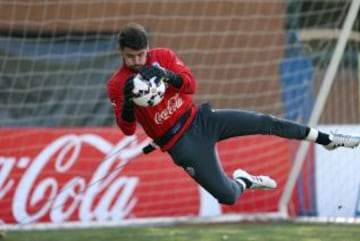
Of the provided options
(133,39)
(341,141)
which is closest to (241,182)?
(341,141)

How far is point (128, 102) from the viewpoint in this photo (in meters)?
5.83

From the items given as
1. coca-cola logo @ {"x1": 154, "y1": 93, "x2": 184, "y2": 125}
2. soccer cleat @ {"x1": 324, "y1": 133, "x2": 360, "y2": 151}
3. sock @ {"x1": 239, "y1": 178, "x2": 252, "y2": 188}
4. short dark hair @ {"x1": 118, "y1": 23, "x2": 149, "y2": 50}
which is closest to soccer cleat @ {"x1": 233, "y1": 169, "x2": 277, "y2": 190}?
sock @ {"x1": 239, "y1": 178, "x2": 252, "y2": 188}

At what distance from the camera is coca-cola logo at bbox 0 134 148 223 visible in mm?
9320

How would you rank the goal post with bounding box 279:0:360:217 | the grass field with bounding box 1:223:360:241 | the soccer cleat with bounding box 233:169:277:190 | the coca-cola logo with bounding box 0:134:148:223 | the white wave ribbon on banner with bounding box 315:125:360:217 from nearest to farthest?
1. the soccer cleat with bounding box 233:169:277:190
2. the grass field with bounding box 1:223:360:241
3. the goal post with bounding box 279:0:360:217
4. the coca-cola logo with bounding box 0:134:148:223
5. the white wave ribbon on banner with bounding box 315:125:360:217

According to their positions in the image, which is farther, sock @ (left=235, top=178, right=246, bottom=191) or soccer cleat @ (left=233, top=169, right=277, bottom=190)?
soccer cleat @ (left=233, top=169, right=277, bottom=190)

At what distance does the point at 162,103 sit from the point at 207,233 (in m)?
2.86

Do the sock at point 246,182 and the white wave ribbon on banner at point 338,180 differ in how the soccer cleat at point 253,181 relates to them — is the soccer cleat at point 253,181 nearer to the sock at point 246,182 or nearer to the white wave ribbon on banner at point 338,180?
the sock at point 246,182

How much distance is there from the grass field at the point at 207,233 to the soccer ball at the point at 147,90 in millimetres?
2671

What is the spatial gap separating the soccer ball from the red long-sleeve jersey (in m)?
0.23

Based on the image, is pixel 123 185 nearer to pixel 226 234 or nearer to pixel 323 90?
pixel 226 234

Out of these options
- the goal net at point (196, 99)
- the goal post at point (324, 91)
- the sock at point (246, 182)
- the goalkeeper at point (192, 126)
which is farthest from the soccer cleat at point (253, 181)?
the goal post at point (324, 91)

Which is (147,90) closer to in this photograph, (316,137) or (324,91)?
(316,137)

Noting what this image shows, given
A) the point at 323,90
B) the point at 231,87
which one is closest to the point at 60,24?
the point at 231,87

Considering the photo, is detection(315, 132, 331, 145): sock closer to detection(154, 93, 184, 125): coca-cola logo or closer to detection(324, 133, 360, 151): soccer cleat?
detection(324, 133, 360, 151): soccer cleat
